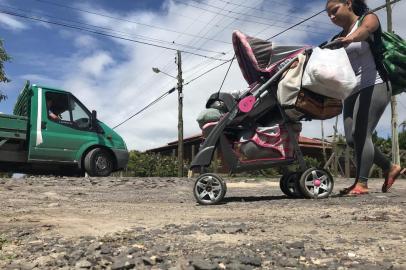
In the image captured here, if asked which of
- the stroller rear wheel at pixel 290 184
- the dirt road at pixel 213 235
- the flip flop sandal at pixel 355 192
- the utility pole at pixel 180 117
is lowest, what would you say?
the dirt road at pixel 213 235

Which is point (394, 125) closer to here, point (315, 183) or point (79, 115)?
point (79, 115)

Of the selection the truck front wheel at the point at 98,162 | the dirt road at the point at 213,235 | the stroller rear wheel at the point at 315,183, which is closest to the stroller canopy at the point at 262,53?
the stroller rear wheel at the point at 315,183

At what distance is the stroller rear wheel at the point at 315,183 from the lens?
5574 mm

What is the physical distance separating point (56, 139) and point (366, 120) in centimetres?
788

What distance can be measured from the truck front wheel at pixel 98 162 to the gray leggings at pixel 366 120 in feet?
24.4

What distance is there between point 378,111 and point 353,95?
33 centimetres

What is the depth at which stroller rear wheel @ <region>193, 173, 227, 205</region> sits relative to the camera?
560 centimetres

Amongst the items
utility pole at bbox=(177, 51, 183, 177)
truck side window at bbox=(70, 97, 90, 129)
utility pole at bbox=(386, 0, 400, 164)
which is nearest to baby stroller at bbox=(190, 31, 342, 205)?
truck side window at bbox=(70, 97, 90, 129)

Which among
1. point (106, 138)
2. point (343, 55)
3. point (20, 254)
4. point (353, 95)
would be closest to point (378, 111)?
point (353, 95)

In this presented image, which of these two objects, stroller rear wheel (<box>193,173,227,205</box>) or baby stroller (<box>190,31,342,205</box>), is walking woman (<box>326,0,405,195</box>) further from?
stroller rear wheel (<box>193,173,227,205</box>)

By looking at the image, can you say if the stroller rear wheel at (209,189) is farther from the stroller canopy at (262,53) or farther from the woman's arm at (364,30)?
the woman's arm at (364,30)

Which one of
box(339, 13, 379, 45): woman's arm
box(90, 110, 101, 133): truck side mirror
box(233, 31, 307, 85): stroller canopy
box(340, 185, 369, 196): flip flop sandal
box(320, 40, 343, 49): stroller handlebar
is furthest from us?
box(90, 110, 101, 133): truck side mirror

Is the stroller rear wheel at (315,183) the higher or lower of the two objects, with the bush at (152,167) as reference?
lower

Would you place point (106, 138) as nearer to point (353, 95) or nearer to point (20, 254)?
point (353, 95)
